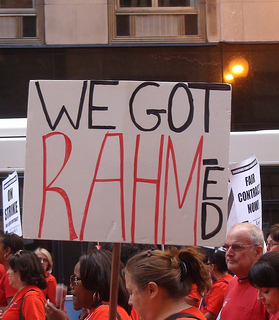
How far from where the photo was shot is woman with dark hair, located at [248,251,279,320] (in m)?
3.44

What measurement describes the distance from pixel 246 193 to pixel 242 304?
246 cm

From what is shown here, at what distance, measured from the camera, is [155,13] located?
13930 mm

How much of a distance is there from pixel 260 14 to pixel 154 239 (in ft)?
37.2

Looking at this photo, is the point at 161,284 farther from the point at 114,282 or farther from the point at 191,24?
the point at 191,24

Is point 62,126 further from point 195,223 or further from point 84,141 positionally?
point 195,223

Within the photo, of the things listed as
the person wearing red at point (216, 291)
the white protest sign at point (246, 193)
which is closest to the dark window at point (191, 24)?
the white protest sign at point (246, 193)

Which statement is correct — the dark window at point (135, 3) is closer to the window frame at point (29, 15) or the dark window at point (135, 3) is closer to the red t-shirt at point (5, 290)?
the window frame at point (29, 15)

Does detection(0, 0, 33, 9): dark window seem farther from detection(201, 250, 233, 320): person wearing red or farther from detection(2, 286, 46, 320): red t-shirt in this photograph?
detection(2, 286, 46, 320): red t-shirt

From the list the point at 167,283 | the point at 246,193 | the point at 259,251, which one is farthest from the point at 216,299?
the point at 167,283

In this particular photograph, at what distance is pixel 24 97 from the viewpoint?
43.7ft

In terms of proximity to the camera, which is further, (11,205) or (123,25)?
(123,25)

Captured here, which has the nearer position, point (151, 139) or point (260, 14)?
point (151, 139)

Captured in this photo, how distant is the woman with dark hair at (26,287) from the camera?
486 cm

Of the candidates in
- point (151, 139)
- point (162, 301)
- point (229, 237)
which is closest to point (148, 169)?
point (151, 139)
